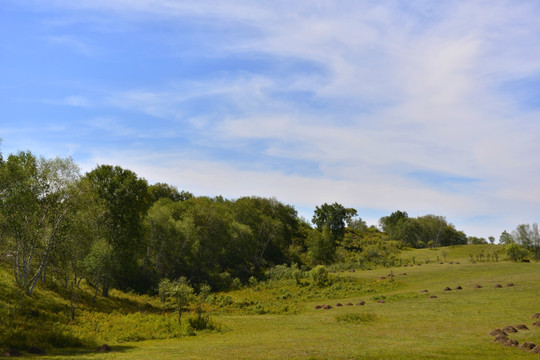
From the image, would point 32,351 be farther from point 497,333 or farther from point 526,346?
point 497,333

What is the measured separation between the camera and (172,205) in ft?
299

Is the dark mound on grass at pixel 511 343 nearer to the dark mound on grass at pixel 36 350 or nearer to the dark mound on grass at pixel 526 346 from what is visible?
the dark mound on grass at pixel 526 346

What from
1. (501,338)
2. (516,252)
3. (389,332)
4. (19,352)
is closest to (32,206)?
(19,352)

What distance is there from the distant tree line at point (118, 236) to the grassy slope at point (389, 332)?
68.8ft

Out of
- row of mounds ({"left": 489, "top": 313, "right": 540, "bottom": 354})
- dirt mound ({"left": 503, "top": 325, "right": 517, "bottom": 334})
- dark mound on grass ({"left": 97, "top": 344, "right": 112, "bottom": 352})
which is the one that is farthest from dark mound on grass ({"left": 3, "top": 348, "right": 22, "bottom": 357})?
dirt mound ({"left": 503, "top": 325, "right": 517, "bottom": 334})

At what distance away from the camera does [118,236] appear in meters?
58.9

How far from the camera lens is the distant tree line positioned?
4247 centimetres

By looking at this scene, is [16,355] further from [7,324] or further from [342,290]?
[342,290]

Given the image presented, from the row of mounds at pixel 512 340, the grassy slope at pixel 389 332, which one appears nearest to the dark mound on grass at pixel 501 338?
the row of mounds at pixel 512 340

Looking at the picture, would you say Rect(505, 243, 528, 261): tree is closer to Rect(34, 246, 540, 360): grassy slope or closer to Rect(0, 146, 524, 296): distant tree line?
Rect(0, 146, 524, 296): distant tree line

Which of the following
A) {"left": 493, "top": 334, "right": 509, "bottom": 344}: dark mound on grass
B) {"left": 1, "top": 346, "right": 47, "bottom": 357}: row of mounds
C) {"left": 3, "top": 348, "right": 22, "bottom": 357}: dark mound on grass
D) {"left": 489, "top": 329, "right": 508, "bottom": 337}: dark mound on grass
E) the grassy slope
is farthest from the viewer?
{"left": 489, "top": 329, "right": 508, "bottom": 337}: dark mound on grass

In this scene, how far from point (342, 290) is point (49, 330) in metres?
53.5

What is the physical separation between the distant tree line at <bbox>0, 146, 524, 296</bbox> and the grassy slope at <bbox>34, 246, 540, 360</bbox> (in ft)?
68.8

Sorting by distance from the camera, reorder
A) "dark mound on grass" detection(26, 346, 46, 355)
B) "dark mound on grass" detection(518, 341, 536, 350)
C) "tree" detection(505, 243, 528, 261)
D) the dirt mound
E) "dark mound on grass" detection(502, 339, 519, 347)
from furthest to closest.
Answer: "tree" detection(505, 243, 528, 261) → the dirt mound → "dark mound on grass" detection(502, 339, 519, 347) → "dark mound on grass" detection(518, 341, 536, 350) → "dark mound on grass" detection(26, 346, 46, 355)
